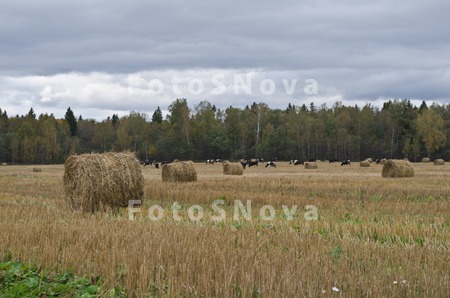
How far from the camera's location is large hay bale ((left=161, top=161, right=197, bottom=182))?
25.8 m

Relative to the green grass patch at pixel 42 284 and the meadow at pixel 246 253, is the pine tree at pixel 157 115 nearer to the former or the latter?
the meadow at pixel 246 253

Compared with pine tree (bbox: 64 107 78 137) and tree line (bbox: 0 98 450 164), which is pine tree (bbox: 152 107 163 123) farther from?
tree line (bbox: 0 98 450 164)

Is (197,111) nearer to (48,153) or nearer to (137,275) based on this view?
(48,153)

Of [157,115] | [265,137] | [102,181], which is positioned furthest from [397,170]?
[157,115]

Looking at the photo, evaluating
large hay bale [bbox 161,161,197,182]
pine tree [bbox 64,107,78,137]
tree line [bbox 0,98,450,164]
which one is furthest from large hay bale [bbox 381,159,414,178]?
pine tree [bbox 64,107,78,137]

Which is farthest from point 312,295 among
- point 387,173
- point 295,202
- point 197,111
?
point 197,111

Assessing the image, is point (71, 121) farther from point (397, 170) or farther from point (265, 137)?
point (397, 170)

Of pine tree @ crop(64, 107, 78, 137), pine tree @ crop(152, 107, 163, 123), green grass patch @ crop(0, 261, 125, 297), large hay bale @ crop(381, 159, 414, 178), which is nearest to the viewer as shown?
green grass patch @ crop(0, 261, 125, 297)

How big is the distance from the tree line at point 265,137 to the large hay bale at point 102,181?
84.6 meters

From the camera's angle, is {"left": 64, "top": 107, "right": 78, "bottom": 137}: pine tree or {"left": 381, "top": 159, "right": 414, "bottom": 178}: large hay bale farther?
{"left": 64, "top": 107, "right": 78, "bottom": 137}: pine tree

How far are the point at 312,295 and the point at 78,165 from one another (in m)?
10.7

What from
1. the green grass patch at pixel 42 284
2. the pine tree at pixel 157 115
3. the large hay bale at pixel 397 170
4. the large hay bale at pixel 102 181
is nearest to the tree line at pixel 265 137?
the pine tree at pixel 157 115

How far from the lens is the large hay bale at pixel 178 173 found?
84.7ft

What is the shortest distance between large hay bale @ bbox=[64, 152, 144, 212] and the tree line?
84564mm
